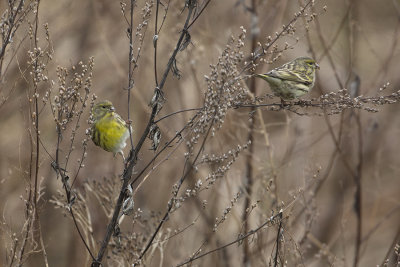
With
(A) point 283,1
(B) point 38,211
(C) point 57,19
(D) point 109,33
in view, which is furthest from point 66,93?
(D) point 109,33

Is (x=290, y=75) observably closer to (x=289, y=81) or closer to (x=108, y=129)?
(x=289, y=81)

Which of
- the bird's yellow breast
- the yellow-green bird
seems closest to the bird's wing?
the yellow-green bird

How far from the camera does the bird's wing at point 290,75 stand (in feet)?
14.5

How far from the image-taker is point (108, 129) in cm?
419

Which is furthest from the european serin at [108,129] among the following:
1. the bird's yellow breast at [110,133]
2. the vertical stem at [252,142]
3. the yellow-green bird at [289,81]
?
the vertical stem at [252,142]

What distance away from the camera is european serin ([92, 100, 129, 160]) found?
4.17 metres

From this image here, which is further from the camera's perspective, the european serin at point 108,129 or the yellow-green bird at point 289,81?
the yellow-green bird at point 289,81

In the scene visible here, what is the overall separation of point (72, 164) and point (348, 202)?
195 inches

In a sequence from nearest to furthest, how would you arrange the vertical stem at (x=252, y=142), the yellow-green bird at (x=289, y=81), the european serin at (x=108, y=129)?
the european serin at (x=108, y=129) → the yellow-green bird at (x=289, y=81) → the vertical stem at (x=252, y=142)

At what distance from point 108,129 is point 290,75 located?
1461 mm

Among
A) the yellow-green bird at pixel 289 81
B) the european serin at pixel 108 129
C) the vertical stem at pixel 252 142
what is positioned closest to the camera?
the european serin at pixel 108 129

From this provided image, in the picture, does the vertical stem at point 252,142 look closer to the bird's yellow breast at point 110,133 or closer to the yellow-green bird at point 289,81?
the yellow-green bird at point 289,81

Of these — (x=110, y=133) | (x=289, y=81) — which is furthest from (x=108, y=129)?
(x=289, y=81)

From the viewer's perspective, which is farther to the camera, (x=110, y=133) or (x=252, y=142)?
(x=252, y=142)
